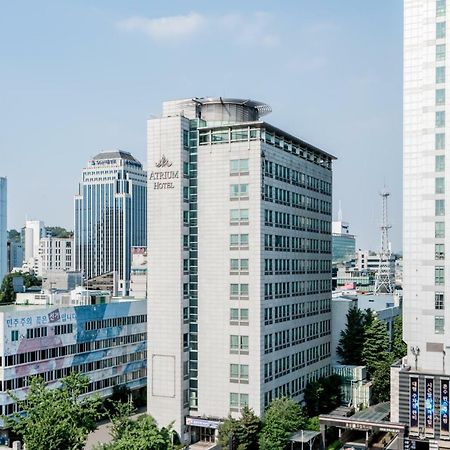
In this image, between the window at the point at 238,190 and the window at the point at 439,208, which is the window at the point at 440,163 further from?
the window at the point at 238,190

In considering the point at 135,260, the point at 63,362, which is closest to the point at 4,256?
the point at 135,260

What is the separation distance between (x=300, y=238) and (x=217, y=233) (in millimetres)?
12625

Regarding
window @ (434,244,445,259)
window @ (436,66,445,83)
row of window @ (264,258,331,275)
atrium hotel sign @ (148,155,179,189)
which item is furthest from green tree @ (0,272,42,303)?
window @ (436,66,445,83)

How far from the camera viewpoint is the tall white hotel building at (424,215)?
5578 centimetres

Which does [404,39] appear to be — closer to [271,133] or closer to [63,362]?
[271,133]

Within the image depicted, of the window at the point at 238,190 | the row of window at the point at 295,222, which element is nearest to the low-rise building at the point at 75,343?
the window at the point at 238,190

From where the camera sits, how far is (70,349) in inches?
2478

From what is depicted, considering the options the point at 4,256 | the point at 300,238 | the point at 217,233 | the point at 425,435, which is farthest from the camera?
the point at 4,256

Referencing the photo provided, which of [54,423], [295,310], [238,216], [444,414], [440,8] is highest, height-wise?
[440,8]

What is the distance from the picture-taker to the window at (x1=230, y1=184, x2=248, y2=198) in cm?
5762

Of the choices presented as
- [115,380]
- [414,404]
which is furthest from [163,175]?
[414,404]

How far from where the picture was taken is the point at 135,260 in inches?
3883

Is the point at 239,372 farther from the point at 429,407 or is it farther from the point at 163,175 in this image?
the point at 163,175

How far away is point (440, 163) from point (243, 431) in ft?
92.5
